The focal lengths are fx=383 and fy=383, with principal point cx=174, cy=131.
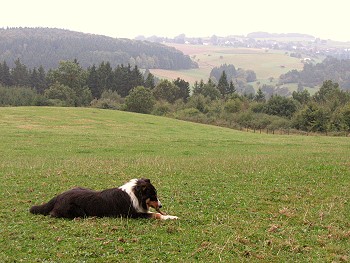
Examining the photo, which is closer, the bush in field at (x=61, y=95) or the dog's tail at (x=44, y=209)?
the dog's tail at (x=44, y=209)

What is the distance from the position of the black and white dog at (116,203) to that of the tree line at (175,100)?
7765 centimetres

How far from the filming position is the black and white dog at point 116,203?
1091 centimetres

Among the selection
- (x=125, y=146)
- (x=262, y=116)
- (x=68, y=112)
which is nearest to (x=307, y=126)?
(x=262, y=116)

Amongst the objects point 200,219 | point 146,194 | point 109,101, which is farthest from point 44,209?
point 109,101

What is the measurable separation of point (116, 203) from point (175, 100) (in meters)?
129

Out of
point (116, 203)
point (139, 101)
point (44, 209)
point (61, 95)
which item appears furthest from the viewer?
point (61, 95)

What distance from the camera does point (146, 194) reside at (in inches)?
432

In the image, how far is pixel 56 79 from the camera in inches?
5157

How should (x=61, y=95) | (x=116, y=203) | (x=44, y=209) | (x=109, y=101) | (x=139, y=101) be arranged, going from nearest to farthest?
(x=116, y=203) < (x=44, y=209) < (x=139, y=101) < (x=61, y=95) < (x=109, y=101)

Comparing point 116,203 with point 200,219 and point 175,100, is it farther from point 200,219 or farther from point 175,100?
point 175,100

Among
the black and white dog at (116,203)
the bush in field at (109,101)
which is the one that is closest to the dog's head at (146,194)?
the black and white dog at (116,203)

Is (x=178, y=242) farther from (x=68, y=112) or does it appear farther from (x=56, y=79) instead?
(x=56, y=79)

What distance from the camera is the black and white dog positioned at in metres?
10.9

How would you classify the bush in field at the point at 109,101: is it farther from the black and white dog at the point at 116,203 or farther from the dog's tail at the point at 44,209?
the black and white dog at the point at 116,203
